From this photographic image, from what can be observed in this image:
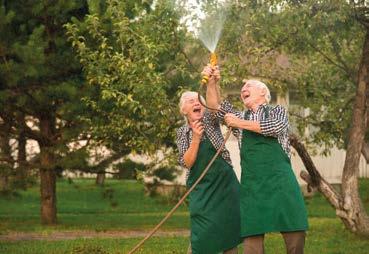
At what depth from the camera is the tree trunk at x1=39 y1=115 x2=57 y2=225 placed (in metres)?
17.2

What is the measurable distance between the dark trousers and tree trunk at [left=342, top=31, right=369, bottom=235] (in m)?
6.74

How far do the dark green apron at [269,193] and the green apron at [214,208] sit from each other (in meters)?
0.42

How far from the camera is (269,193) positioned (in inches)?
297

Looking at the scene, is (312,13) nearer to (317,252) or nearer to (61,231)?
(317,252)

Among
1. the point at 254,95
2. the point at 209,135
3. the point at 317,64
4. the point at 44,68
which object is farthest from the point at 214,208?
the point at 317,64

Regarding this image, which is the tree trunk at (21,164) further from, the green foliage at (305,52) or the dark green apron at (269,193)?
the dark green apron at (269,193)

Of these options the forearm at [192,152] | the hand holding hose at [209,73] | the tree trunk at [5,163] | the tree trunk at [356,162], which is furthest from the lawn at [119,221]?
the hand holding hose at [209,73]

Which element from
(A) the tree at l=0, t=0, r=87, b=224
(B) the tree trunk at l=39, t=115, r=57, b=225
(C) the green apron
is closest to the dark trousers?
(C) the green apron

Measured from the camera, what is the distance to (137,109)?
14.5 meters

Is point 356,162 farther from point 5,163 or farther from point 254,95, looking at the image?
point 254,95

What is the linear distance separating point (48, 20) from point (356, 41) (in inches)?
201

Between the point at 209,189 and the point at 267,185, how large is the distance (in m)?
0.67

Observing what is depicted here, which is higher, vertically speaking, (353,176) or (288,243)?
(353,176)

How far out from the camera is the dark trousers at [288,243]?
754 cm
